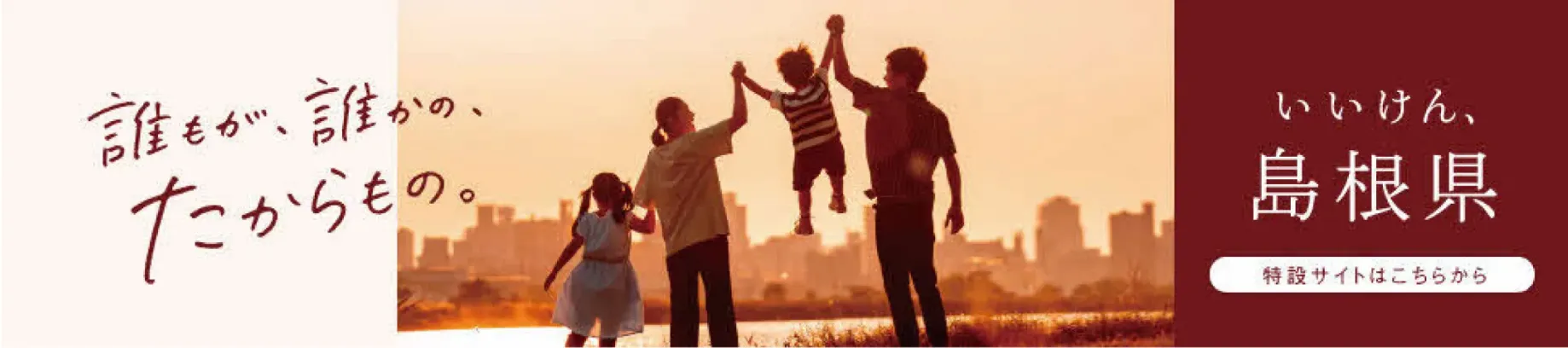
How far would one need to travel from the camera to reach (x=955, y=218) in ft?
39.9

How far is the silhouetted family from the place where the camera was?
39.5 ft

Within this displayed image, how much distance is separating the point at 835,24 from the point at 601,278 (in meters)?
2.11

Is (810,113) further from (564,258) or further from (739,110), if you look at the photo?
(564,258)

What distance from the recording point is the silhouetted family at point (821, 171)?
12.1 metres

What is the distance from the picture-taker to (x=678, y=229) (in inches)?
481
